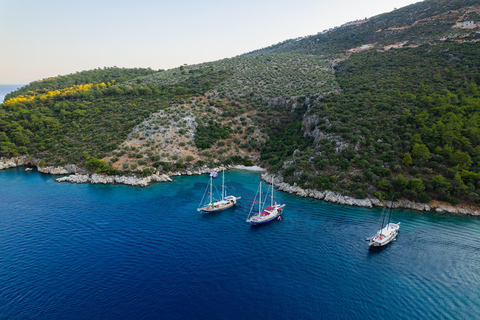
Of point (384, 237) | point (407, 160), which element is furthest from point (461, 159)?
point (384, 237)

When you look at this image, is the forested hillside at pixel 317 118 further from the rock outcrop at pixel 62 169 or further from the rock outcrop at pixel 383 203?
the rock outcrop at pixel 62 169

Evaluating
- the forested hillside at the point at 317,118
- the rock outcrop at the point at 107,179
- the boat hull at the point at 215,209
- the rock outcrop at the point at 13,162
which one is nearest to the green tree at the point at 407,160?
the forested hillside at the point at 317,118

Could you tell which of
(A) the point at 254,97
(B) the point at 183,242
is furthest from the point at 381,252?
(A) the point at 254,97

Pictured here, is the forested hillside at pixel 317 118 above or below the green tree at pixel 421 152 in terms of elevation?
above

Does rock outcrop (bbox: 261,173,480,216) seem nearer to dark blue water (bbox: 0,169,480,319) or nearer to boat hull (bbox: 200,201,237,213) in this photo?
dark blue water (bbox: 0,169,480,319)

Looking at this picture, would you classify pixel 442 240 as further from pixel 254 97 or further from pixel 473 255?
pixel 254 97

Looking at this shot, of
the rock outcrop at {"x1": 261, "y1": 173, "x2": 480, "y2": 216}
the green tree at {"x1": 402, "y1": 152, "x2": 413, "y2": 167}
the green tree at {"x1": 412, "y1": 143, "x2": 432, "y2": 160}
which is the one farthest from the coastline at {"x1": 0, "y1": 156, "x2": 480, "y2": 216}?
the green tree at {"x1": 412, "y1": 143, "x2": 432, "y2": 160}
